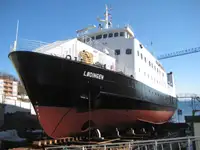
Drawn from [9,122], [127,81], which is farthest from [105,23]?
[9,122]

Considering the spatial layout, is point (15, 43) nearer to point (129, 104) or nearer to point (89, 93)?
point (89, 93)

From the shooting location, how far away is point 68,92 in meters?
9.05

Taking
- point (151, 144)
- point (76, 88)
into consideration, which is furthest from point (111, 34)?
point (151, 144)

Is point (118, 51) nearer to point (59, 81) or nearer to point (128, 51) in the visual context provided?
point (128, 51)

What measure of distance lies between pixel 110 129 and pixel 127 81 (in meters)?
2.93

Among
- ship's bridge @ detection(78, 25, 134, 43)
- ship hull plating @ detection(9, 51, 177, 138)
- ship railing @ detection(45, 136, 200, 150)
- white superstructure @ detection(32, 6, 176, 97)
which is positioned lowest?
ship railing @ detection(45, 136, 200, 150)

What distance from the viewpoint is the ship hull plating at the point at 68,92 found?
859cm

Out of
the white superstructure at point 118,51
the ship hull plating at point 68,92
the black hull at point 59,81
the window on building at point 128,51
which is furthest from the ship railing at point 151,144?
the window on building at point 128,51

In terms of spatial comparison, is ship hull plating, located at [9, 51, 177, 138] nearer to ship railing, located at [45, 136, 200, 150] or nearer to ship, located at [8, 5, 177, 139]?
ship, located at [8, 5, 177, 139]

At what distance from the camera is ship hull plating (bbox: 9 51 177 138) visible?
8.59 meters

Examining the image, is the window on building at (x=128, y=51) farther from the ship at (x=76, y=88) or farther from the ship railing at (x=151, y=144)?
the ship railing at (x=151, y=144)

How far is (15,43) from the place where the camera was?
8766 millimetres

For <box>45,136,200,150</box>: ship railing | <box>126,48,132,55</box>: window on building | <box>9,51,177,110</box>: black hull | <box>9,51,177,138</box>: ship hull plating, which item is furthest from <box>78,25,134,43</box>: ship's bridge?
<box>45,136,200,150</box>: ship railing

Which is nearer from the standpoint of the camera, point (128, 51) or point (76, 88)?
point (76, 88)
